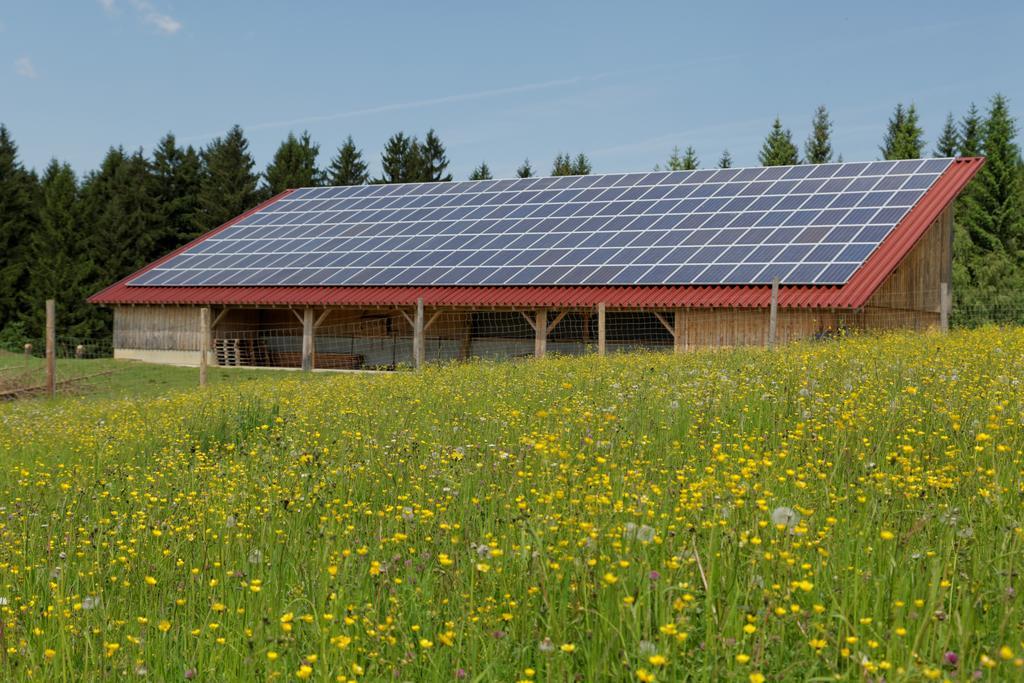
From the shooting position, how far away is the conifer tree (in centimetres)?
5253

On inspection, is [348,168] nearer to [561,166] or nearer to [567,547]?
[561,166]


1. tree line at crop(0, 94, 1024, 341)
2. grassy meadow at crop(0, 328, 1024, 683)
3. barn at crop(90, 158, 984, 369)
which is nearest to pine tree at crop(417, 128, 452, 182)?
tree line at crop(0, 94, 1024, 341)

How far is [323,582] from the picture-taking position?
4023 mm

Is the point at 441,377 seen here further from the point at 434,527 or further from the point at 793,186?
the point at 793,186

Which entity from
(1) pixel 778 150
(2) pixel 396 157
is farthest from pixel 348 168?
(1) pixel 778 150

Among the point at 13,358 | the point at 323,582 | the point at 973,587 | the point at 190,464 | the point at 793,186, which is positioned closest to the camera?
the point at 973,587

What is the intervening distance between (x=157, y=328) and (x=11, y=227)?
24413mm

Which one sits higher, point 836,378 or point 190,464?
point 836,378

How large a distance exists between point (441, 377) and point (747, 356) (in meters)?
4.22

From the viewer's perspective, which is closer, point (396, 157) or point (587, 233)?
point (587, 233)

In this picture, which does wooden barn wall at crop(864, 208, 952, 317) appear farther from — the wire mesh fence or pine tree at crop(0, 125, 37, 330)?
pine tree at crop(0, 125, 37, 330)

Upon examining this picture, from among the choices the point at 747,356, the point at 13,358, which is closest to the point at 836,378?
the point at 747,356

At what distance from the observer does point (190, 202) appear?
196 ft

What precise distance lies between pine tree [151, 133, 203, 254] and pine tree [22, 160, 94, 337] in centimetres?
641
